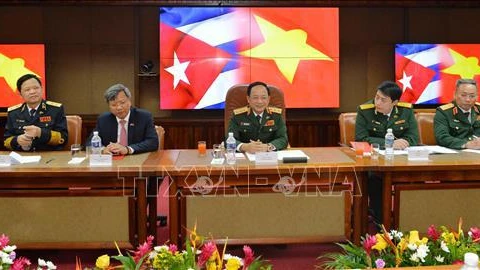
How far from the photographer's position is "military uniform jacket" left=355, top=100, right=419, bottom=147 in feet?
11.4

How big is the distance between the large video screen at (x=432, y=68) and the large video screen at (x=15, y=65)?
3986 mm

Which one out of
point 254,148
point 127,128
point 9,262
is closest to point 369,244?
point 9,262

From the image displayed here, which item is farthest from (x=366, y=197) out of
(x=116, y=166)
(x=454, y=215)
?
(x=116, y=166)

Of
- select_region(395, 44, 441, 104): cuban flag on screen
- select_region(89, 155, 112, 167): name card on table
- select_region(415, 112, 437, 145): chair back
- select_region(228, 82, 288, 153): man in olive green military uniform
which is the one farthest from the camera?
select_region(395, 44, 441, 104): cuban flag on screen

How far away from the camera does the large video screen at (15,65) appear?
5297 mm

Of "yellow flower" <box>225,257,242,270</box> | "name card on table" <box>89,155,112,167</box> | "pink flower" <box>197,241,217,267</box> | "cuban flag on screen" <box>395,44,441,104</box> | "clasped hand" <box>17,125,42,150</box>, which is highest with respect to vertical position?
"cuban flag on screen" <box>395,44,441,104</box>

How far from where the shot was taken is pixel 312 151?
319cm

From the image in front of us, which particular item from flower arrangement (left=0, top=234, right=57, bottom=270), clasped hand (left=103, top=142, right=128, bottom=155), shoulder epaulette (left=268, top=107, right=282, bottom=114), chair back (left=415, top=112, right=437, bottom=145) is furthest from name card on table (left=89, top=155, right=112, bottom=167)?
chair back (left=415, top=112, right=437, bottom=145)

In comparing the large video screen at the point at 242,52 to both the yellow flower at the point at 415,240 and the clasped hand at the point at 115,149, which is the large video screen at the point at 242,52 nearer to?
the clasped hand at the point at 115,149

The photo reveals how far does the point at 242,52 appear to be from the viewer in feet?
17.7

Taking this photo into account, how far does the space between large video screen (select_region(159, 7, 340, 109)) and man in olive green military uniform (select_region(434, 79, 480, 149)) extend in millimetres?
2007

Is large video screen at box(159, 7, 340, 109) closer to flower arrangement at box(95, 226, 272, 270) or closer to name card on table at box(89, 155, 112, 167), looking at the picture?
name card on table at box(89, 155, 112, 167)

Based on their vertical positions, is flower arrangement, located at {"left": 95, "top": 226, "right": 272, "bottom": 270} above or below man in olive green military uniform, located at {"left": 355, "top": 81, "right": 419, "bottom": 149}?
below

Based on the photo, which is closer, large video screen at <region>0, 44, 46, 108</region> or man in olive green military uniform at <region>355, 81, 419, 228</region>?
man in olive green military uniform at <region>355, 81, 419, 228</region>
